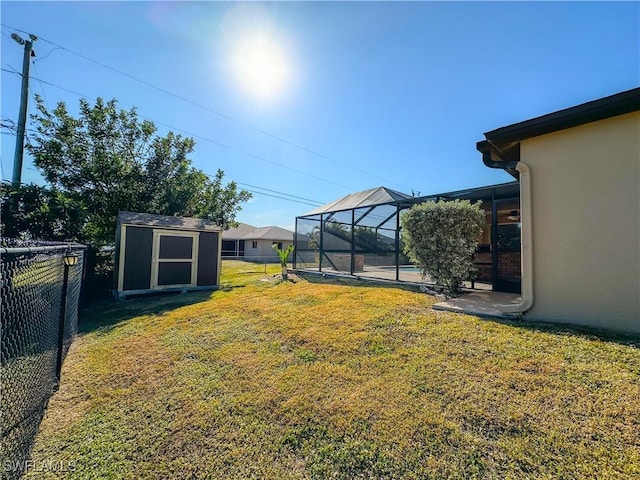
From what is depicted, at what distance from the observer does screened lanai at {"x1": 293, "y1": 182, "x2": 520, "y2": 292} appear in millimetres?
6836

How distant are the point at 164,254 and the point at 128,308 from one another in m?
2.04

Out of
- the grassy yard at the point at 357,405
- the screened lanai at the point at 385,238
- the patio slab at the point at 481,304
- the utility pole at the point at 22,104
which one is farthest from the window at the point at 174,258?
the patio slab at the point at 481,304

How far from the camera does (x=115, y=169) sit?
10.1 m

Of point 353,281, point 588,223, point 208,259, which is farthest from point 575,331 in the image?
point 208,259

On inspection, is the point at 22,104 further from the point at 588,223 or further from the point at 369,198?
Result: the point at 588,223

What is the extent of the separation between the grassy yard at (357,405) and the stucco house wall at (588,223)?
25.2 inches

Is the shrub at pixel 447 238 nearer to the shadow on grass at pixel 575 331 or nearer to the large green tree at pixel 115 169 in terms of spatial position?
the shadow on grass at pixel 575 331

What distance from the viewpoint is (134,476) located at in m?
1.83

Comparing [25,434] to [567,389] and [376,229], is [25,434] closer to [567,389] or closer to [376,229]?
[567,389]

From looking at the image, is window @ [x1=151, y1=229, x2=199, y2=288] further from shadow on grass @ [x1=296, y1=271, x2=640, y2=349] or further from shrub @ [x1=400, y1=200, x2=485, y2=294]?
shadow on grass @ [x1=296, y1=271, x2=640, y2=349]

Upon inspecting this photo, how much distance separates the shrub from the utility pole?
13.2 meters

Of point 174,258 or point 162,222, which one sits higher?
point 162,222

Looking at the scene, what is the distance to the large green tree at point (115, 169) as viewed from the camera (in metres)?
9.72

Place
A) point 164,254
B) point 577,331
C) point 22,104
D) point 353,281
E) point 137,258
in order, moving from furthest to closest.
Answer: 1. point 22,104
2. point 353,281
3. point 164,254
4. point 137,258
5. point 577,331
